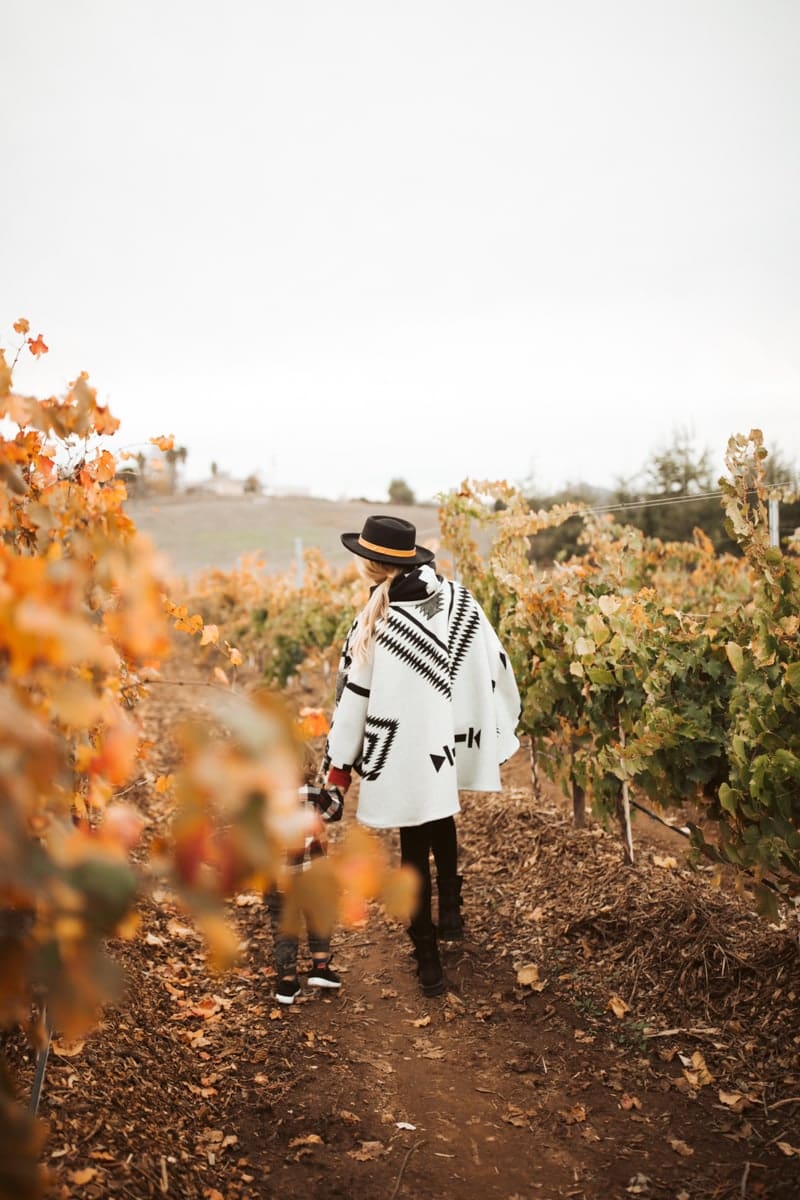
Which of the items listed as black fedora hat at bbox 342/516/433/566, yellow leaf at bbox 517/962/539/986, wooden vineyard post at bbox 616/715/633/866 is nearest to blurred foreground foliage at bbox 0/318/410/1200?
black fedora hat at bbox 342/516/433/566

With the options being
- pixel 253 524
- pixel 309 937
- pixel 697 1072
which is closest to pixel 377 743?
pixel 309 937

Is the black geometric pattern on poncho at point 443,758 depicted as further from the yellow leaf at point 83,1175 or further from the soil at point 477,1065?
the yellow leaf at point 83,1175

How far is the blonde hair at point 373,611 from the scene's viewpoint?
3494mm

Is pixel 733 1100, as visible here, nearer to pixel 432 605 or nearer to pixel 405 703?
pixel 405 703

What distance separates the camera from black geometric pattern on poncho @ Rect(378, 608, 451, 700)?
3.47 meters

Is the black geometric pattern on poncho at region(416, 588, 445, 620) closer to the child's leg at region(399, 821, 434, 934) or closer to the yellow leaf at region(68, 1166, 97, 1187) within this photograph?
the child's leg at region(399, 821, 434, 934)

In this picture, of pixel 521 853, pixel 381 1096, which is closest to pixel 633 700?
→ pixel 521 853

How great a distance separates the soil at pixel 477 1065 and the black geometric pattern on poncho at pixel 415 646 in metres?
1.36

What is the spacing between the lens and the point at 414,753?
3467 mm

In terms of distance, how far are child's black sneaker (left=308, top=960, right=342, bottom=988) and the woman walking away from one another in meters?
0.40

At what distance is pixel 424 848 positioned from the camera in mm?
3598

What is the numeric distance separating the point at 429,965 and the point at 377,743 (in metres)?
0.99

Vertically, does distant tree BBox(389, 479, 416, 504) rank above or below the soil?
above

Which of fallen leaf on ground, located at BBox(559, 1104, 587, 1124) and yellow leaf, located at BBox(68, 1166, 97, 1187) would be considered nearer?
yellow leaf, located at BBox(68, 1166, 97, 1187)
